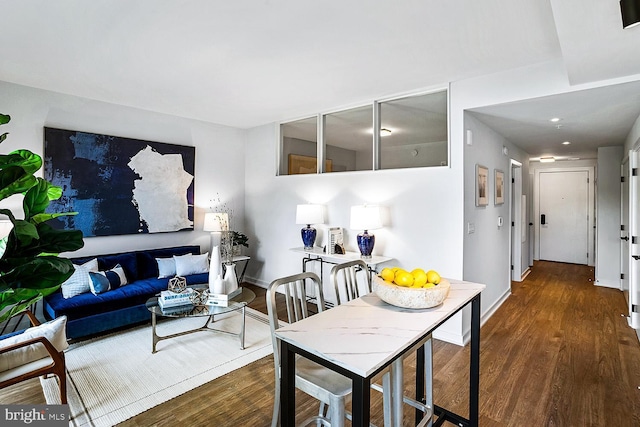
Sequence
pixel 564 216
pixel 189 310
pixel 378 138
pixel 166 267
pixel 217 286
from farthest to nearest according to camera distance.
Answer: pixel 564 216, pixel 166 267, pixel 378 138, pixel 217 286, pixel 189 310

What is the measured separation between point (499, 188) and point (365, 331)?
3.97 metres

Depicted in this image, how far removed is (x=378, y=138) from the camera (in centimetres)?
396

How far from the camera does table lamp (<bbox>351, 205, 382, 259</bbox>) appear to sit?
362 cm

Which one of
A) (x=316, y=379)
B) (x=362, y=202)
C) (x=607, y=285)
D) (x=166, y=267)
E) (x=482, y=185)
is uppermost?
(x=482, y=185)

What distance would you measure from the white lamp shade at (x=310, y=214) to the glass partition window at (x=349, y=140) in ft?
1.90

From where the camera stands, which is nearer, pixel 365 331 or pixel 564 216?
pixel 365 331

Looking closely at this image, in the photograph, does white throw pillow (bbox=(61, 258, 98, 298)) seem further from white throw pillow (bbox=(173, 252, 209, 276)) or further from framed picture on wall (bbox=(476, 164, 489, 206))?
framed picture on wall (bbox=(476, 164, 489, 206))

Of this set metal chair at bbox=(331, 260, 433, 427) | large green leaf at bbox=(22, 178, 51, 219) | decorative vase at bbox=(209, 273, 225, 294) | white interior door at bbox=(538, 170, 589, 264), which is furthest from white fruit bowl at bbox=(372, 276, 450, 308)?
white interior door at bbox=(538, 170, 589, 264)

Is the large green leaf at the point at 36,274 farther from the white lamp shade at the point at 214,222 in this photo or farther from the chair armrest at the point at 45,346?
the white lamp shade at the point at 214,222

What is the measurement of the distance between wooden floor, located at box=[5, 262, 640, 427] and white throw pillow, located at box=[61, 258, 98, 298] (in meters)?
0.99

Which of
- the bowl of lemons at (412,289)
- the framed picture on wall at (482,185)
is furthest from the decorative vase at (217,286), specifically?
the framed picture on wall at (482,185)

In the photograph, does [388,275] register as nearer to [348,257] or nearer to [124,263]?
[348,257]

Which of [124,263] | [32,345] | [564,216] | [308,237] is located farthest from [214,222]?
[564,216]

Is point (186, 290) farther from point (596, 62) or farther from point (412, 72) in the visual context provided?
point (596, 62)
